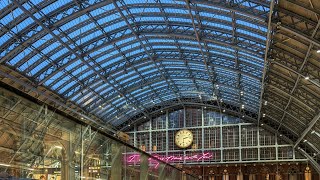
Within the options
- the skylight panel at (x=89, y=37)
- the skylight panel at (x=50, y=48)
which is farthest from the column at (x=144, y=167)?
the skylight panel at (x=50, y=48)

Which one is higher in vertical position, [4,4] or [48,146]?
[4,4]

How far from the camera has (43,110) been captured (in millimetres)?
10141

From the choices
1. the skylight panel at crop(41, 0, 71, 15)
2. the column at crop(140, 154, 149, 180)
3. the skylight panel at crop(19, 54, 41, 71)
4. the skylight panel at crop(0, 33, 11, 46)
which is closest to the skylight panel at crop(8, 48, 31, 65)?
the skylight panel at crop(19, 54, 41, 71)

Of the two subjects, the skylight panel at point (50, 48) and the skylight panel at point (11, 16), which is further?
the skylight panel at point (50, 48)

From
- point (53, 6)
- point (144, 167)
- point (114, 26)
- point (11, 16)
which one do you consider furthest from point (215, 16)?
point (144, 167)

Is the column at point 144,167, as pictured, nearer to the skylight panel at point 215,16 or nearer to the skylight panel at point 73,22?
the skylight panel at point 215,16

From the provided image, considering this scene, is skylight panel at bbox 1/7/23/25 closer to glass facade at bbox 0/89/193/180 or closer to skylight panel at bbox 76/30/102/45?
skylight panel at bbox 76/30/102/45

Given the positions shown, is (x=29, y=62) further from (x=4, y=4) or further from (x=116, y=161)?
(x=116, y=161)

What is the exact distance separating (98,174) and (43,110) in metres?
3.98

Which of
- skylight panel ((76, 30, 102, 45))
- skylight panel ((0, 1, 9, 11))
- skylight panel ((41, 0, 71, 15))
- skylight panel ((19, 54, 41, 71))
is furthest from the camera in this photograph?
skylight panel ((19, 54, 41, 71))

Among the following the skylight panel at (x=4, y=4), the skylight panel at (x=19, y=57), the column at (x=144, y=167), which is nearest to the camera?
the column at (x=144, y=167)

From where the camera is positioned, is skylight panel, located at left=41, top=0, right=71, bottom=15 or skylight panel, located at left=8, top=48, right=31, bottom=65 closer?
skylight panel, located at left=41, top=0, right=71, bottom=15

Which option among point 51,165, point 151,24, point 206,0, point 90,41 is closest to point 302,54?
point 206,0

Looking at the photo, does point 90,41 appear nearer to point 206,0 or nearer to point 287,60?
point 206,0
